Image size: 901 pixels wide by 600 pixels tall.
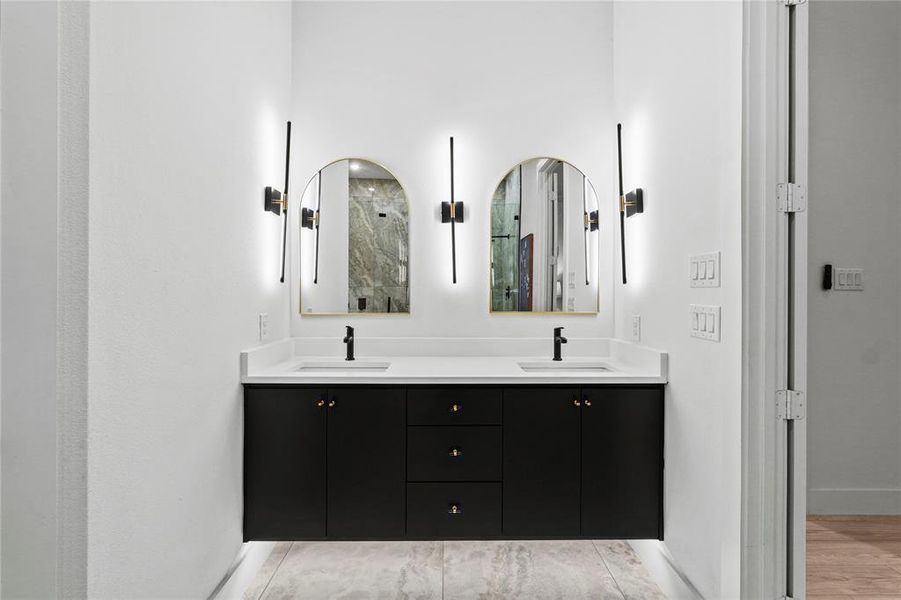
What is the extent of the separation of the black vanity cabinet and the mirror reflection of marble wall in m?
0.74

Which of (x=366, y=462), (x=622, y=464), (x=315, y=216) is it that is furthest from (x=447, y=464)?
(x=315, y=216)

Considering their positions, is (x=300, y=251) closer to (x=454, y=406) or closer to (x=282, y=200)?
(x=282, y=200)

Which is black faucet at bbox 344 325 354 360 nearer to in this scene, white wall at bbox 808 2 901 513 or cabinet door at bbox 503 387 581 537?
cabinet door at bbox 503 387 581 537

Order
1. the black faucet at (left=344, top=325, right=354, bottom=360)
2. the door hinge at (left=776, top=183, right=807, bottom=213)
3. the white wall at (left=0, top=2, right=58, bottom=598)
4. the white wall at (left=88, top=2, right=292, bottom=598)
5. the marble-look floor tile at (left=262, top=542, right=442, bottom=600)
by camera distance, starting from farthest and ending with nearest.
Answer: the black faucet at (left=344, top=325, right=354, bottom=360) → the marble-look floor tile at (left=262, top=542, right=442, bottom=600) → the door hinge at (left=776, top=183, right=807, bottom=213) → the white wall at (left=88, top=2, right=292, bottom=598) → the white wall at (left=0, top=2, right=58, bottom=598)

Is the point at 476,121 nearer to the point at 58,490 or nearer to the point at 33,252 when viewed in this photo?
the point at 33,252

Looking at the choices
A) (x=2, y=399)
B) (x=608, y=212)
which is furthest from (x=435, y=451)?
(x=608, y=212)

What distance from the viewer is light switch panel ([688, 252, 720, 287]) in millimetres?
1663

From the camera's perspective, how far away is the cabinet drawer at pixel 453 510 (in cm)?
205

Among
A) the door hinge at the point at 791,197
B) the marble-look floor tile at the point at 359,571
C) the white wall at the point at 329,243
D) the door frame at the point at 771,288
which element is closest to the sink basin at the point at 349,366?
the white wall at the point at 329,243

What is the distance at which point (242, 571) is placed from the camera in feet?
6.64

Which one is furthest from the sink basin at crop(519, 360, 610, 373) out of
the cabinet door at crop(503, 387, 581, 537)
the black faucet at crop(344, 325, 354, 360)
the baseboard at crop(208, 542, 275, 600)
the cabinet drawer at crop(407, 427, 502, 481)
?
the baseboard at crop(208, 542, 275, 600)

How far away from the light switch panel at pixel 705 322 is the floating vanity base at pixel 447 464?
0.38 meters

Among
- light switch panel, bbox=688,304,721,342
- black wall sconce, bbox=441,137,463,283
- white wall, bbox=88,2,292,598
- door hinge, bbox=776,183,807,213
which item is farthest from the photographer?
black wall sconce, bbox=441,137,463,283

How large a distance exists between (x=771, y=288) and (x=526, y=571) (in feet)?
5.06
